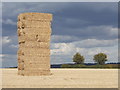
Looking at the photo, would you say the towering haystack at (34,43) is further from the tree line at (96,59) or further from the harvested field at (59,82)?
the tree line at (96,59)

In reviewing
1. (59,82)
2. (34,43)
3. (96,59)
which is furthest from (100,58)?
(59,82)

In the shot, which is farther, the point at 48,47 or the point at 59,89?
the point at 48,47

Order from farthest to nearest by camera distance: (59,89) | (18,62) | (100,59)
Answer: (100,59) < (18,62) < (59,89)

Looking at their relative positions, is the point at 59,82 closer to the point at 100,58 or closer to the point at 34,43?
the point at 34,43

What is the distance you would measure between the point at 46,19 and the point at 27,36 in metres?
1.87

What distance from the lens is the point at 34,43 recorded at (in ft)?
65.7

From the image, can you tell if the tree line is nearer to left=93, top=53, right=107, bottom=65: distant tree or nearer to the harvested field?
left=93, top=53, right=107, bottom=65: distant tree

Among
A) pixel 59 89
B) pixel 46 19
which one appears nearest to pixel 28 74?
pixel 46 19

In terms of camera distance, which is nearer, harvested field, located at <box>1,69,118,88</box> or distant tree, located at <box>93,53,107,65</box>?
harvested field, located at <box>1,69,118,88</box>

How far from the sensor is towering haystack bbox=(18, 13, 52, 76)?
65.1ft

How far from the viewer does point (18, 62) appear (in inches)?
837

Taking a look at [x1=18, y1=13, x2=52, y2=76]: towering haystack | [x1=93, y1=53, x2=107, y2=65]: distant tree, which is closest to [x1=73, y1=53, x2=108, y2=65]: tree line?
[x1=93, y1=53, x2=107, y2=65]: distant tree

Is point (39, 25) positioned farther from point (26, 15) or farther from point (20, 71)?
point (20, 71)

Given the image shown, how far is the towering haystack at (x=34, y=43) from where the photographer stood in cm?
1983
